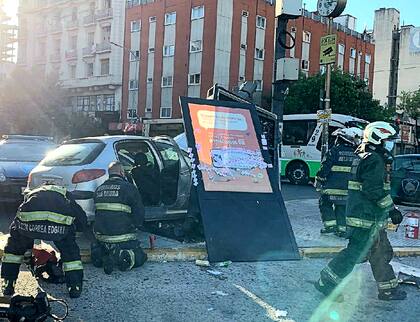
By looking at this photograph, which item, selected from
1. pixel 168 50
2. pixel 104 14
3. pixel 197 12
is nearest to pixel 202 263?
pixel 197 12

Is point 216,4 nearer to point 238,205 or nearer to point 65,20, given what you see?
point 65,20

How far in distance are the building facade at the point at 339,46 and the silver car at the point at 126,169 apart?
33188 mm

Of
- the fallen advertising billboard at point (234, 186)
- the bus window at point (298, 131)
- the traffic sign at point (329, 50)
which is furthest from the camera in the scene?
the bus window at point (298, 131)

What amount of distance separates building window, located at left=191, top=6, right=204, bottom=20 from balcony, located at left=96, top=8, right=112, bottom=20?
10.7 metres

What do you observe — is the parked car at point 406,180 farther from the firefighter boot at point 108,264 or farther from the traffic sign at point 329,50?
the firefighter boot at point 108,264

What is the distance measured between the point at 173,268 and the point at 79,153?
7.30 feet

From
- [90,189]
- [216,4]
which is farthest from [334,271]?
[216,4]

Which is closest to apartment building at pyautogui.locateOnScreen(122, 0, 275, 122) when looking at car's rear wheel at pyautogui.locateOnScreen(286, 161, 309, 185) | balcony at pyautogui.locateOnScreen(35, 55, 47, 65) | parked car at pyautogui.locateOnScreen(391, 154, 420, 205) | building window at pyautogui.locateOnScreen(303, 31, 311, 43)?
building window at pyautogui.locateOnScreen(303, 31, 311, 43)

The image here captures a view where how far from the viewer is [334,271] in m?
5.02

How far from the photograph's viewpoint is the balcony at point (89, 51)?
1894 inches

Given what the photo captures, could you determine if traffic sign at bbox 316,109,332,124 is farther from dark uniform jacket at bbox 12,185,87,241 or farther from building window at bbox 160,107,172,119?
building window at bbox 160,107,172,119

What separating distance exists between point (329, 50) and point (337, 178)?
4.97m

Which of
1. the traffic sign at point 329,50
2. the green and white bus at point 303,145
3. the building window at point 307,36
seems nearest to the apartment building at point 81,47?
the building window at point 307,36

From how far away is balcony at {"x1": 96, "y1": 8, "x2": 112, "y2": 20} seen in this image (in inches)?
1824
